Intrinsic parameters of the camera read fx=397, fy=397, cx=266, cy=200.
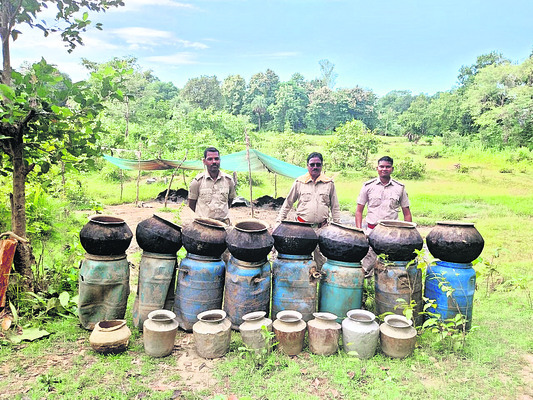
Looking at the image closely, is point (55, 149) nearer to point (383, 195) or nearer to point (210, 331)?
point (210, 331)

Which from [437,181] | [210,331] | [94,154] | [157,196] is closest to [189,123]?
[157,196]

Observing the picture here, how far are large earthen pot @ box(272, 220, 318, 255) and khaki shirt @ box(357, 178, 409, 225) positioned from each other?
4.15 feet

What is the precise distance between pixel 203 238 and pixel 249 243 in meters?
0.48

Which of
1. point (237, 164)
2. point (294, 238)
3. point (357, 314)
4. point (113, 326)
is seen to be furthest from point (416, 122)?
point (113, 326)

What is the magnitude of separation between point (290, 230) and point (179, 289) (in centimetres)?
129

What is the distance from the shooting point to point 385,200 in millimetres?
4930

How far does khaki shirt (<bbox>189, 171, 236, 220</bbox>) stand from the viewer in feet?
16.1

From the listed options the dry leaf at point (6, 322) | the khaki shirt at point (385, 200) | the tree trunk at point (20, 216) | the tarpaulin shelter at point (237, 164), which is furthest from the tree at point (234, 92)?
the dry leaf at point (6, 322)

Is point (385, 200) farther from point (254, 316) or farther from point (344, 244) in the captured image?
point (254, 316)

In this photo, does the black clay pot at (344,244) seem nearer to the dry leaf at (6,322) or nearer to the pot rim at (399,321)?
the pot rim at (399,321)

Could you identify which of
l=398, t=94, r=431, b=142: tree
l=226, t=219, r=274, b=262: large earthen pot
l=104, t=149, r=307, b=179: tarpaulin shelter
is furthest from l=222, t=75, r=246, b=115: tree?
l=226, t=219, r=274, b=262: large earthen pot

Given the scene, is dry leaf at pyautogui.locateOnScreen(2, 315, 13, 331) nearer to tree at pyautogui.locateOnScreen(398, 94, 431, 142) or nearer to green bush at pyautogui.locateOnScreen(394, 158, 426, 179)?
green bush at pyautogui.locateOnScreen(394, 158, 426, 179)

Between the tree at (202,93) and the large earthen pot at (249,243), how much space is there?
39.7 metres

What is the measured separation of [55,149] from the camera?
422 cm
